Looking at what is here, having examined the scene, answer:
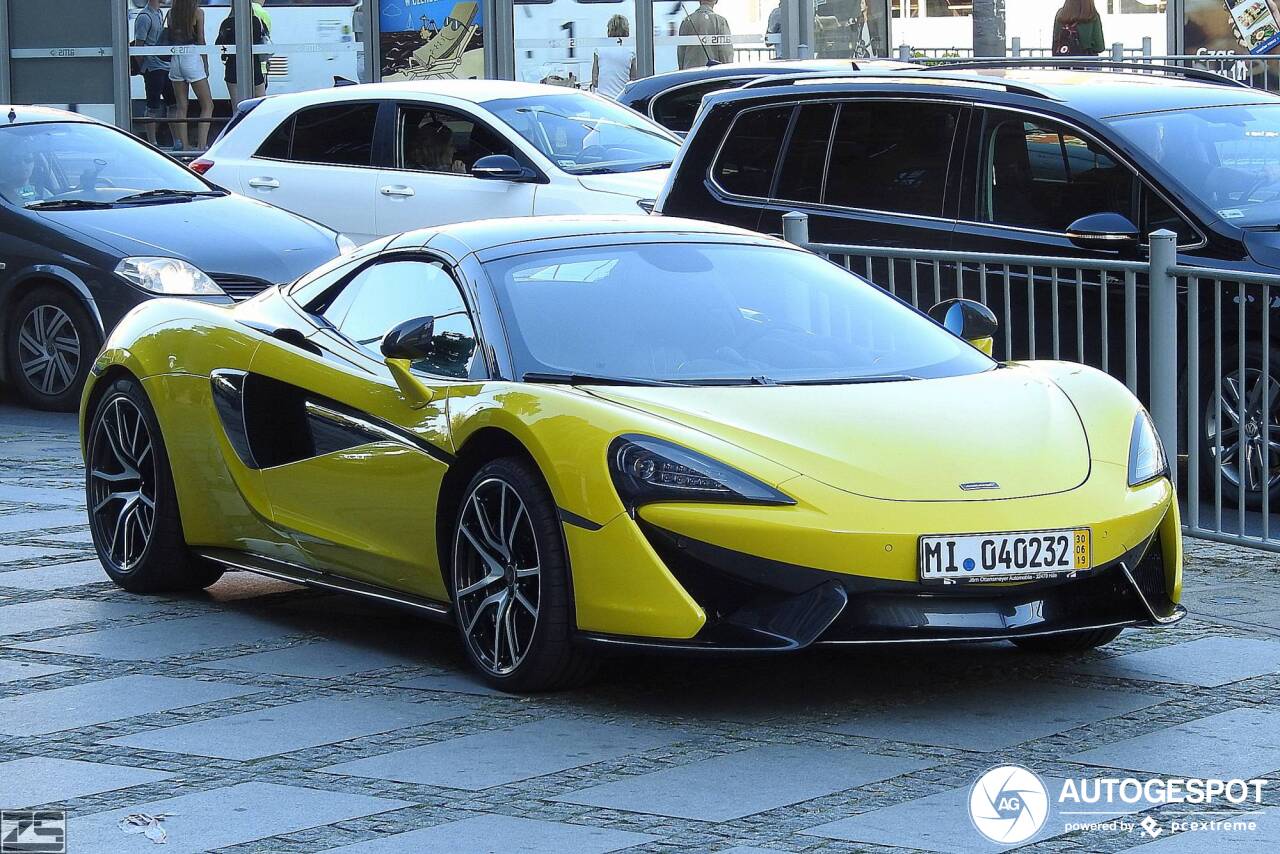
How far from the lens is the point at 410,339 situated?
662cm

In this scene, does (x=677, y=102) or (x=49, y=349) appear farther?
(x=677, y=102)

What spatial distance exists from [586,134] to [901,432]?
9516 millimetres

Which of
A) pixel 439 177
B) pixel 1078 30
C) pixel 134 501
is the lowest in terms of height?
pixel 134 501

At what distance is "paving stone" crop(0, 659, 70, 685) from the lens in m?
6.63

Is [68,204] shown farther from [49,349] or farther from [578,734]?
[578,734]

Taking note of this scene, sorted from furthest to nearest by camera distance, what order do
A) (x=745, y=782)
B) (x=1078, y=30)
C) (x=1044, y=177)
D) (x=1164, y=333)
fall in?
(x=1078, y=30), (x=1044, y=177), (x=1164, y=333), (x=745, y=782)

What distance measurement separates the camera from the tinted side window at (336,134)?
1595 cm

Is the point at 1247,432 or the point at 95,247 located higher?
the point at 95,247

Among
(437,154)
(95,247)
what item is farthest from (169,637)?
(437,154)

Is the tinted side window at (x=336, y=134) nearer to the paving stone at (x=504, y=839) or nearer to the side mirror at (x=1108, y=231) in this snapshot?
the side mirror at (x=1108, y=231)

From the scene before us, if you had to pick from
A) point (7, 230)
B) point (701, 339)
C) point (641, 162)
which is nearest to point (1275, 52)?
point (641, 162)

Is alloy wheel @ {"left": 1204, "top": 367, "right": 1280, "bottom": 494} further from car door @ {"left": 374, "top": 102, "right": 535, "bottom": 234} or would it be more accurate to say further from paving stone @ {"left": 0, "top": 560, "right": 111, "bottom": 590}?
car door @ {"left": 374, "top": 102, "right": 535, "bottom": 234}

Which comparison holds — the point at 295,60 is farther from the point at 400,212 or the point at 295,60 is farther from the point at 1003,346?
the point at 1003,346

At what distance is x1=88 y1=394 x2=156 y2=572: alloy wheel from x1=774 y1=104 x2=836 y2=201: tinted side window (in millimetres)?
4082
